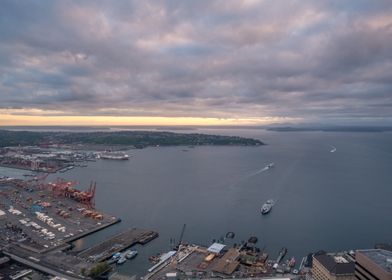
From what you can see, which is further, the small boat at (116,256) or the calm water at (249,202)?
the calm water at (249,202)

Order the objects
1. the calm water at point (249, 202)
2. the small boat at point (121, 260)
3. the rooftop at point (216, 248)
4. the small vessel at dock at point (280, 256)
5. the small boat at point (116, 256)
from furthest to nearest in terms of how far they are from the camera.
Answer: the calm water at point (249, 202), the rooftop at point (216, 248), the small boat at point (116, 256), the small boat at point (121, 260), the small vessel at dock at point (280, 256)

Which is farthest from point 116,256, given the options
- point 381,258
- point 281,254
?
point 381,258

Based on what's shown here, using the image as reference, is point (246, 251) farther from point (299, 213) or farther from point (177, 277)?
point (299, 213)

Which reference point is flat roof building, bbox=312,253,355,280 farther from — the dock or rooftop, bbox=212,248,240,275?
the dock

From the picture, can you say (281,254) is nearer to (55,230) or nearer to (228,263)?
(228,263)

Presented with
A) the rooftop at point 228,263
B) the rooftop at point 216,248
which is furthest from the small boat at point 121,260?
the rooftop at point 228,263

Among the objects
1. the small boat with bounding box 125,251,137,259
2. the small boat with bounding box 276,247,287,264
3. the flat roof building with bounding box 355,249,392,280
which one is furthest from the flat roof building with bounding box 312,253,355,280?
the small boat with bounding box 125,251,137,259

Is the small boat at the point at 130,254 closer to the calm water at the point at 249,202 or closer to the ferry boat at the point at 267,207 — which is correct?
the calm water at the point at 249,202
